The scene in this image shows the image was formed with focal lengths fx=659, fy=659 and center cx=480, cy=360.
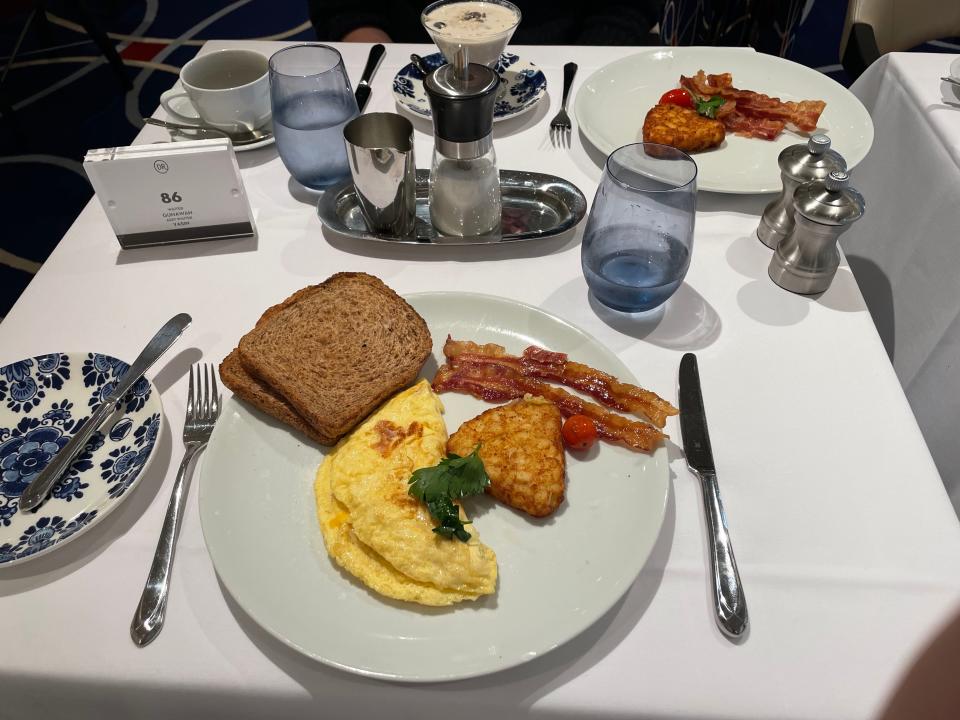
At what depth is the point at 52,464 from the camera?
95 centimetres

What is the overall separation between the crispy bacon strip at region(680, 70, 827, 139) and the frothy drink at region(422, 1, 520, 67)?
510 mm

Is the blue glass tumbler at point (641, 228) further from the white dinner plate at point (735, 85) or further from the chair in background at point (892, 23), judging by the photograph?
the chair in background at point (892, 23)

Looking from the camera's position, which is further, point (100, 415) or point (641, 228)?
point (641, 228)

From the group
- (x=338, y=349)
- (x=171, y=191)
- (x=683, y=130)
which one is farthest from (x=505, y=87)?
(x=338, y=349)

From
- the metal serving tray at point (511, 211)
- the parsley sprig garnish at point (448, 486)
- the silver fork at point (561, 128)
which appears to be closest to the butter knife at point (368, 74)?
the metal serving tray at point (511, 211)

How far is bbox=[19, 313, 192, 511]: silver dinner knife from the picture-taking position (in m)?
0.93

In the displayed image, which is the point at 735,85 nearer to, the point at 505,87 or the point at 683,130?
the point at 683,130

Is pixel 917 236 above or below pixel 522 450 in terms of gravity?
below

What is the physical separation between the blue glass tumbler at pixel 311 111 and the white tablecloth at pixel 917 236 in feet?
4.42

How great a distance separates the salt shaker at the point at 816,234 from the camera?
45.0 inches

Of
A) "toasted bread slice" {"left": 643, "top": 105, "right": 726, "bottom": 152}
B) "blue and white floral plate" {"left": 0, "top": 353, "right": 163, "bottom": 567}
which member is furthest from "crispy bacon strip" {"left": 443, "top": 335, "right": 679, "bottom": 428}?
"toasted bread slice" {"left": 643, "top": 105, "right": 726, "bottom": 152}

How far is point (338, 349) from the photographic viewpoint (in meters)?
1.08

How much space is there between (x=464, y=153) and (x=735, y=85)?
934mm

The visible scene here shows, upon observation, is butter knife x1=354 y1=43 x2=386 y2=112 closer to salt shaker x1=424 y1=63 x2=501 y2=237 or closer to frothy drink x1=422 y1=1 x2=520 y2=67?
frothy drink x1=422 y1=1 x2=520 y2=67
